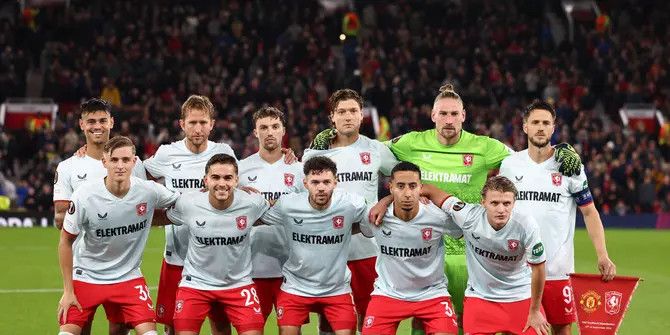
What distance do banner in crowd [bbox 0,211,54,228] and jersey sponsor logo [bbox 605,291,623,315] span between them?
51.6 feet

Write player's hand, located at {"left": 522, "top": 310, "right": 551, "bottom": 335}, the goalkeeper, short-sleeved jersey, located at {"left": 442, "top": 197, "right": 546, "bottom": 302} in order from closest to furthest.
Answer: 1. player's hand, located at {"left": 522, "top": 310, "right": 551, "bottom": 335}
2. short-sleeved jersey, located at {"left": 442, "top": 197, "right": 546, "bottom": 302}
3. the goalkeeper

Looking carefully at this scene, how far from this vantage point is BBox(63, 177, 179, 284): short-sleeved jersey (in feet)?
29.4

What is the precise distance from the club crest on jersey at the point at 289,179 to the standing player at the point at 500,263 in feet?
5.03

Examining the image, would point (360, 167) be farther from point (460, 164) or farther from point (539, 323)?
point (539, 323)

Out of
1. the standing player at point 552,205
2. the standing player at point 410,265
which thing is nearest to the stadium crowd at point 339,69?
the standing player at point 410,265

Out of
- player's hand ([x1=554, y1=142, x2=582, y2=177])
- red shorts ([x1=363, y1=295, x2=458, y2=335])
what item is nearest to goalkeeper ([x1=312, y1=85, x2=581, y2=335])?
player's hand ([x1=554, y1=142, x2=582, y2=177])

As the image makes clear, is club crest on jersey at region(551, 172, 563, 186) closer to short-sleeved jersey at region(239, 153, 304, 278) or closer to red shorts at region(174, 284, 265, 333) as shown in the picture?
short-sleeved jersey at region(239, 153, 304, 278)

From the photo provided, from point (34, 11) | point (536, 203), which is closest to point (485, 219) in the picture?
point (536, 203)

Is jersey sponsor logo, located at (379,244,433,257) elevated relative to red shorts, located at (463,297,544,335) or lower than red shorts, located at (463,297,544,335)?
elevated

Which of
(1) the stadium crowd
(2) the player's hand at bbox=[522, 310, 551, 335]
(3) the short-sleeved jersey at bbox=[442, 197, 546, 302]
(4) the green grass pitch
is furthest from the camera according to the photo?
(1) the stadium crowd

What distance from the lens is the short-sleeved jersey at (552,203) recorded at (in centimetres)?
896

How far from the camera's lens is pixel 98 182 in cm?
910

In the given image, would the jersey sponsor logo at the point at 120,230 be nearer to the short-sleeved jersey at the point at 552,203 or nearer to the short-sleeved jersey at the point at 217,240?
the short-sleeved jersey at the point at 217,240

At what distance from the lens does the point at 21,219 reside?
22.1 metres
